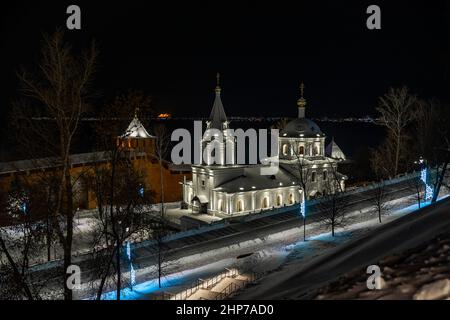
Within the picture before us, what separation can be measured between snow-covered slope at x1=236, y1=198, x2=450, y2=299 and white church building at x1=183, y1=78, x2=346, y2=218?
19540mm

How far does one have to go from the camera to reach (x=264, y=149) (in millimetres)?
73625

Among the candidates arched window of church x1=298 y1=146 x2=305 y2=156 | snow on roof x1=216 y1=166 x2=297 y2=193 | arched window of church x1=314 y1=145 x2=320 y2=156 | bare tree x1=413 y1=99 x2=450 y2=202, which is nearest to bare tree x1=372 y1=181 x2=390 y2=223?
bare tree x1=413 y1=99 x2=450 y2=202

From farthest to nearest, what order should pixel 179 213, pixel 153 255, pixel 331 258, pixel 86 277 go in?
pixel 179 213
pixel 153 255
pixel 86 277
pixel 331 258

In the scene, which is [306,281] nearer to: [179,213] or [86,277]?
[86,277]

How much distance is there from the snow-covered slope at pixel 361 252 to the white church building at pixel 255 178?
64.1 feet

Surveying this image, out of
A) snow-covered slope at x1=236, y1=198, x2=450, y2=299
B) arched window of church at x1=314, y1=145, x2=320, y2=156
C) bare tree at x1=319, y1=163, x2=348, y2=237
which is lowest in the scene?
bare tree at x1=319, y1=163, x2=348, y2=237

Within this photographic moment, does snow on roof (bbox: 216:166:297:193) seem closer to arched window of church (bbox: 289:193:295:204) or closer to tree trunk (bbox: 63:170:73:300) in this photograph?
arched window of church (bbox: 289:193:295:204)

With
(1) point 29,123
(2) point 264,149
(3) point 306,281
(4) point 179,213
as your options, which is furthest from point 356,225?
(2) point 264,149

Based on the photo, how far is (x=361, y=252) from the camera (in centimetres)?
1067

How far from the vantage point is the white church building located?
3334 cm

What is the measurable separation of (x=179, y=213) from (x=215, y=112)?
7.96 meters

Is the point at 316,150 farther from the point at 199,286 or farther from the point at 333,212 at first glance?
the point at 199,286

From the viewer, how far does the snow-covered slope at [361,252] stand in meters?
9.35

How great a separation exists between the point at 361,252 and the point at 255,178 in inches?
950
